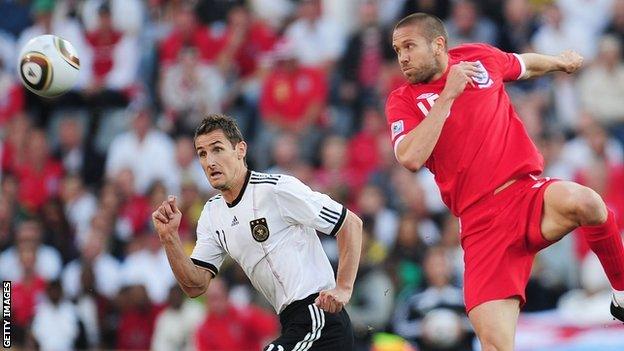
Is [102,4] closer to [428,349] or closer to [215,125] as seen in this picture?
[428,349]

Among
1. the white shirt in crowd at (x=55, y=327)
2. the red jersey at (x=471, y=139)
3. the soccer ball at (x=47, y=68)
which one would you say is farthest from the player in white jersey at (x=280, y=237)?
the white shirt in crowd at (x=55, y=327)

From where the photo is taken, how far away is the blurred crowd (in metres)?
14.2

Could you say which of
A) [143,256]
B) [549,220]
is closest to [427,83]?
[549,220]

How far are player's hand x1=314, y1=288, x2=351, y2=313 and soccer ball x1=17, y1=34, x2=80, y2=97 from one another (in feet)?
9.82

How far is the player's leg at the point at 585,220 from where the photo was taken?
330 inches

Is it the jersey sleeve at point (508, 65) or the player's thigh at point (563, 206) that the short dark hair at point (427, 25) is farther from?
the player's thigh at point (563, 206)

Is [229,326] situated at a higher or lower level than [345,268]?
lower

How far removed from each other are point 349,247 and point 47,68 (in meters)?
2.90

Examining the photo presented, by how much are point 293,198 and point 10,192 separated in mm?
10087

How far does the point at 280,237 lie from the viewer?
28.1ft

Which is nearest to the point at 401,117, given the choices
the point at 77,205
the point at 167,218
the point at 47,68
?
the point at 167,218

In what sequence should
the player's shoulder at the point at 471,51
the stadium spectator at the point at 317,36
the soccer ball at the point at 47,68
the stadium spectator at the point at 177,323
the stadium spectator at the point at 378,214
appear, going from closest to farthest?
the player's shoulder at the point at 471,51, the soccer ball at the point at 47,68, the stadium spectator at the point at 177,323, the stadium spectator at the point at 378,214, the stadium spectator at the point at 317,36

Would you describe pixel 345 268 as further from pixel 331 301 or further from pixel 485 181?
pixel 485 181

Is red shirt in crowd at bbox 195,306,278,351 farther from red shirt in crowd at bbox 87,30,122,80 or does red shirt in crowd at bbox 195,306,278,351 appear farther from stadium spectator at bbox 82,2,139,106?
red shirt in crowd at bbox 87,30,122,80
